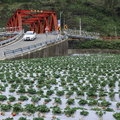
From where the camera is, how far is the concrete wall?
33.9m

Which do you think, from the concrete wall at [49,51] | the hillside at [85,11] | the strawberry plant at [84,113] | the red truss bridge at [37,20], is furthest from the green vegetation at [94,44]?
the strawberry plant at [84,113]

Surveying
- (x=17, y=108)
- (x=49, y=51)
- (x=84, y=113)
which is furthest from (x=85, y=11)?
(x=84, y=113)

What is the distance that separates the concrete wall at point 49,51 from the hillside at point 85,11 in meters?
31.3

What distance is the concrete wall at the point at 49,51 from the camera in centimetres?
3392

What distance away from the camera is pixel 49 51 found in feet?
134

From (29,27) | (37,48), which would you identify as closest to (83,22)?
(29,27)

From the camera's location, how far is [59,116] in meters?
8.82

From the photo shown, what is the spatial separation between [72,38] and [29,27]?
95.7ft

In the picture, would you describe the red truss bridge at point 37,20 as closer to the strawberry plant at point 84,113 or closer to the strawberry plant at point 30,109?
the strawberry plant at point 30,109

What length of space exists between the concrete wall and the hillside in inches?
1232

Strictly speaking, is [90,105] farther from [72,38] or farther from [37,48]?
[72,38]

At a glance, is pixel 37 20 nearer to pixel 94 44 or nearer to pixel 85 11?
pixel 85 11

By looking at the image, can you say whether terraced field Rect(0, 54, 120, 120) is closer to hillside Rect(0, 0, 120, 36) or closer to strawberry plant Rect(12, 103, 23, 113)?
strawberry plant Rect(12, 103, 23, 113)

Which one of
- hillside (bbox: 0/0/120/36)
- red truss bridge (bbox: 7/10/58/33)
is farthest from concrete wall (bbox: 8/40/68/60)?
hillside (bbox: 0/0/120/36)
